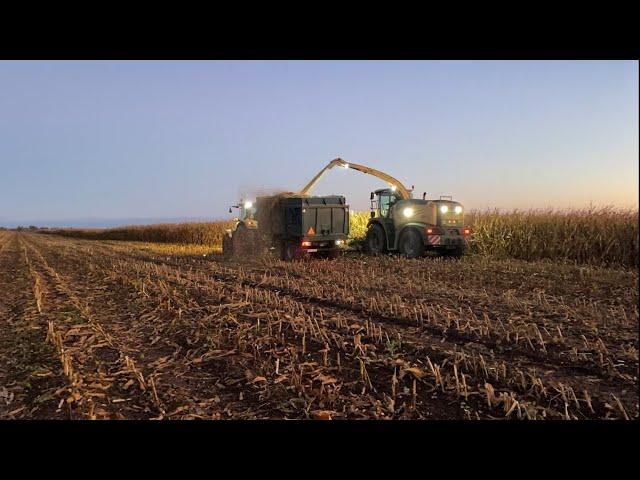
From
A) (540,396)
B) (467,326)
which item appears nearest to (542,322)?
(467,326)

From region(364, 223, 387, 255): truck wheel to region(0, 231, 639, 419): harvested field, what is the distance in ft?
22.9

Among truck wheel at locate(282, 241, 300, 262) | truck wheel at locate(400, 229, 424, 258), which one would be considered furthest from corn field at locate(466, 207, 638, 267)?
truck wheel at locate(282, 241, 300, 262)

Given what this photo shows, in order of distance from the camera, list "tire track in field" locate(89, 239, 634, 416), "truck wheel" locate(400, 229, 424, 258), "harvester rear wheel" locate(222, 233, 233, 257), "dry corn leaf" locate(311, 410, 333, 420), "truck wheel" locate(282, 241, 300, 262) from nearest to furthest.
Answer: "dry corn leaf" locate(311, 410, 333, 420)
"tire track in field" locate(89, 239, 634, 416)
"truck wheel" locate(282, 241, 300, 262)
"truck wheel" locate(400, 229, 424, 258)
"harvester rear wheel" locate(222, 233, 233, 257)

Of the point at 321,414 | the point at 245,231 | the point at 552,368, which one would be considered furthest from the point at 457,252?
the point at 321,414

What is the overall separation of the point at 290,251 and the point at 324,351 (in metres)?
11.3

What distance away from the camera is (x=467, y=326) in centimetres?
674

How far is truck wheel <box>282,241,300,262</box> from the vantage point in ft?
53.5

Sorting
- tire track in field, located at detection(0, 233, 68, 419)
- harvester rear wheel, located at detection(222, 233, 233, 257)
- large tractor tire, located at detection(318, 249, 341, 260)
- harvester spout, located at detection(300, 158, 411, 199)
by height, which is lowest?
tire track in field, located at detection(0, 233, 68, 419)

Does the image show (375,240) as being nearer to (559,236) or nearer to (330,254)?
(330,254)

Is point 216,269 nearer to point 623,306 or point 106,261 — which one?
point 106,261

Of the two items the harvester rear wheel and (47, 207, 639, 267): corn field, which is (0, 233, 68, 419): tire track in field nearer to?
the harvester rear wheel

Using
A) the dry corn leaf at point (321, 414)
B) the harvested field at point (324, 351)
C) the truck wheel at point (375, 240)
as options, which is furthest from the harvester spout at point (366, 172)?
the dry corn leaf at point (321, 414)
